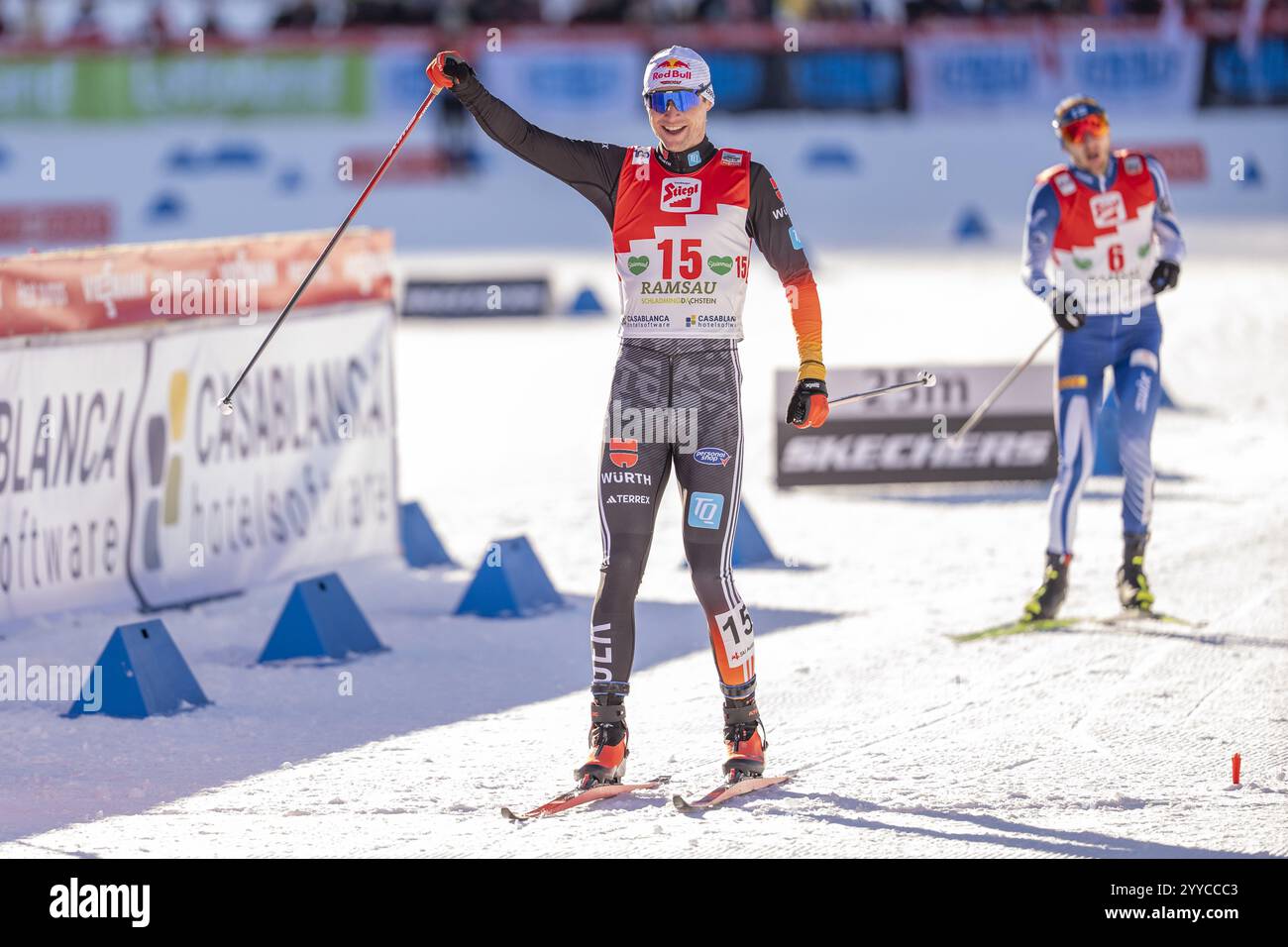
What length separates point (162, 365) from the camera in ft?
33.4

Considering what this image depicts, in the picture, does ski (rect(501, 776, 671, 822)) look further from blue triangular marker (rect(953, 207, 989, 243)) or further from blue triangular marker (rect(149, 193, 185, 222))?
blue triangular marker (rect(149, 193, 185, 222))

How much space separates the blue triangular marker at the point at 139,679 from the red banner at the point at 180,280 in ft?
6.14

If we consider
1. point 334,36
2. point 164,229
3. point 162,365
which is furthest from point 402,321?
point 162,365

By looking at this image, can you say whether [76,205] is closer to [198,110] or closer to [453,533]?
[198,110]

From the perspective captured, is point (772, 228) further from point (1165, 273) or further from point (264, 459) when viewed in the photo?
point (264, 459)

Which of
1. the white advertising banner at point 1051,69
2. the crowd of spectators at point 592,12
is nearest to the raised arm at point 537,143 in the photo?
the white advertising banner at point 1051,69

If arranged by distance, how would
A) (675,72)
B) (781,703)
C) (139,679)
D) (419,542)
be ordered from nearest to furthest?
(675,72) → (139,679) → (781,703) → (419,542)

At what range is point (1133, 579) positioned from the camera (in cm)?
972

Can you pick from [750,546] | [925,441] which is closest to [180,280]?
[750,546]

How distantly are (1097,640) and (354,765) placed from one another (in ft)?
11.0

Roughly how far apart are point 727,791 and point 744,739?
260mm

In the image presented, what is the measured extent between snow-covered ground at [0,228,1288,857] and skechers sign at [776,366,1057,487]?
0.52 ft

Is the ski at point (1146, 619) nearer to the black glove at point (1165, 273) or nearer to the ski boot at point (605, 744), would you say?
the black glove at point (1165, 273)
